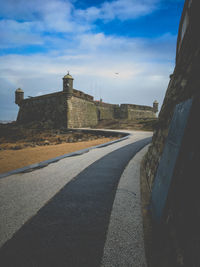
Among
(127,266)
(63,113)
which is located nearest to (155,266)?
(127,266)

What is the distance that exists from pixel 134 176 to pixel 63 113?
19216mm

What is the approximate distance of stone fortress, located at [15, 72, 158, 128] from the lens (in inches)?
796

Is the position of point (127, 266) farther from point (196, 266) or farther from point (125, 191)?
point (125, 191)

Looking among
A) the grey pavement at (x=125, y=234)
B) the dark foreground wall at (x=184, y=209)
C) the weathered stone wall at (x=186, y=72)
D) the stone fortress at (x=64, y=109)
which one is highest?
the stone fortress at (x=64, y=109)

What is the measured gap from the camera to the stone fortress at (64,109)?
20219mm

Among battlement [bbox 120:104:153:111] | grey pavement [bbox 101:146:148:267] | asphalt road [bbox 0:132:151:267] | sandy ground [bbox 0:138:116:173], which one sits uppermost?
battlement [bbox 120:104:153:111]

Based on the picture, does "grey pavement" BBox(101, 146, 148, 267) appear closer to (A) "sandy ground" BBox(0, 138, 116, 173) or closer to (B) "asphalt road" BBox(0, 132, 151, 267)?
(B) "asphalt road" BBox(0, 132, 151, 267)

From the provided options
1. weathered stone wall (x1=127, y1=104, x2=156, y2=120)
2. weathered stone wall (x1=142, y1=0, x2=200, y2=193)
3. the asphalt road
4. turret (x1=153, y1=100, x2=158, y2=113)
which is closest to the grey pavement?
the asphalt road

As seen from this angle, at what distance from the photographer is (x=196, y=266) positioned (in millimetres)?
717

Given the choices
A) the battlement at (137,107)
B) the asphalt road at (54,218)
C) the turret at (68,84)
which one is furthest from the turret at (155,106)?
the asphalt road at (54,218)

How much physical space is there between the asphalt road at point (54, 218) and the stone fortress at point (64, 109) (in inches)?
716

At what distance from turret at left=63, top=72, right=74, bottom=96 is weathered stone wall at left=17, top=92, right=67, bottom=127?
86cm

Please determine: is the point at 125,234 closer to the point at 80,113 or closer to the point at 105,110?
the point at 80,113

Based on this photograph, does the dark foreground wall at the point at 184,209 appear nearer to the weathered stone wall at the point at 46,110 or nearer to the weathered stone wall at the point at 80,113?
the weathered stone wall at the point at 80,113
